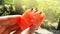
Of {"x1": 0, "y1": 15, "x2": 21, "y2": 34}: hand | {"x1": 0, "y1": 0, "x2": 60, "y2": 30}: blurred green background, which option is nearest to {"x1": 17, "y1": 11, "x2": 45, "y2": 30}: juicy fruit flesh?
{"x1": 0, "y1": 15, "x2": 21, "y2": 34}: hand

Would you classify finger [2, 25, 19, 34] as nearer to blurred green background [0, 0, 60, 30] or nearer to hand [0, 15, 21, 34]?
hand [0, 15, 21, 34]

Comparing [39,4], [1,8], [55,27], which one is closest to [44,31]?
[55,27]

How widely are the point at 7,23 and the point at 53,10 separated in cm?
85

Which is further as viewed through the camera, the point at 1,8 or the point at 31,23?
the point at 1,8

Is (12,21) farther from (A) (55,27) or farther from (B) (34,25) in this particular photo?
(A) (55,27)

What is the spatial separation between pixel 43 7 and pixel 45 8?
0.04m

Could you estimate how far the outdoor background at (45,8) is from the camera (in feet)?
3.58

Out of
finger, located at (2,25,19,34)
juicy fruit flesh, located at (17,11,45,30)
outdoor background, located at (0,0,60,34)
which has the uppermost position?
juicy fruit flesh, located at (17,11,45,30)

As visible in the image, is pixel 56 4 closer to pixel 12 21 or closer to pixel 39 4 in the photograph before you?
pixel 39 4

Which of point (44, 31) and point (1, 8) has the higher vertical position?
point (1, 8)

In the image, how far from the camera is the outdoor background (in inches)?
43.0

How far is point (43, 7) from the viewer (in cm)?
108

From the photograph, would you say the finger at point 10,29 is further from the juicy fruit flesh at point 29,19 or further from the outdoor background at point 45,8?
the outdoor background at point 45,8

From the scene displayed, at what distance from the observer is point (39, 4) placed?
1086mm
